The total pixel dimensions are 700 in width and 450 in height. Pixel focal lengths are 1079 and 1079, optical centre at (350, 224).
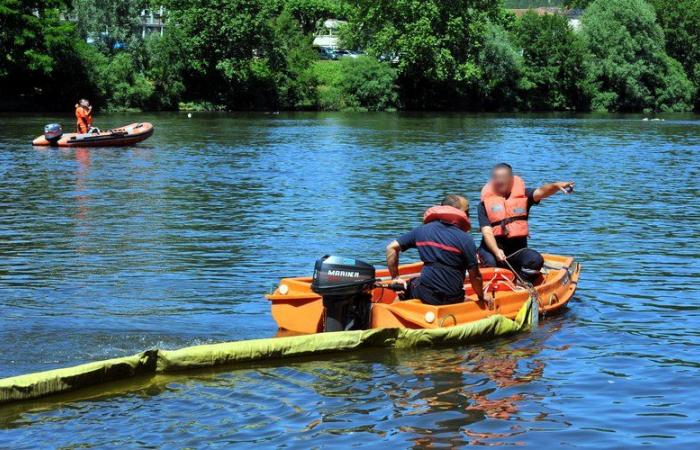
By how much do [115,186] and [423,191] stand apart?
704 cm

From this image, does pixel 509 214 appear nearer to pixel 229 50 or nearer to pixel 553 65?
pixel 229 50

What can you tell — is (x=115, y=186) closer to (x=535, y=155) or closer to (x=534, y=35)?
(x=535, y=155)

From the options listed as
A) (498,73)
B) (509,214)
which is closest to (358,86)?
(498,73)

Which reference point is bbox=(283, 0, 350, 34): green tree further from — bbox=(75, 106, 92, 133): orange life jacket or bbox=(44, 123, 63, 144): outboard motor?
bbox=(44, 123, 63, 144): outboard motor

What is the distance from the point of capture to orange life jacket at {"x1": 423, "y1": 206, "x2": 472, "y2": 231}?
34.5 ft

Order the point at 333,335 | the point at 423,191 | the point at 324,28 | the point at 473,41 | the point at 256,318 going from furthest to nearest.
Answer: the point at 324,28 < the point at 473,41 < the point at 423,191 < the point at 256,318 < the point at 333,335

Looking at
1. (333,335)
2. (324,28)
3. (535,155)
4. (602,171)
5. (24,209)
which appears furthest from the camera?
(324,28)

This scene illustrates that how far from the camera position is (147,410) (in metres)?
8.44

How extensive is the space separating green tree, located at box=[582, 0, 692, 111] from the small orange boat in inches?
2625

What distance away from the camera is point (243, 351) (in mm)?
9633

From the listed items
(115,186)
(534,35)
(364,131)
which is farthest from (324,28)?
(115,186)

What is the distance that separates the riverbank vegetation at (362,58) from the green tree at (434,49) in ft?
0.33

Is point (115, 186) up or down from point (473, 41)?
down

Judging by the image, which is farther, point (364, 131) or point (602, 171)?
point (364, 131)
